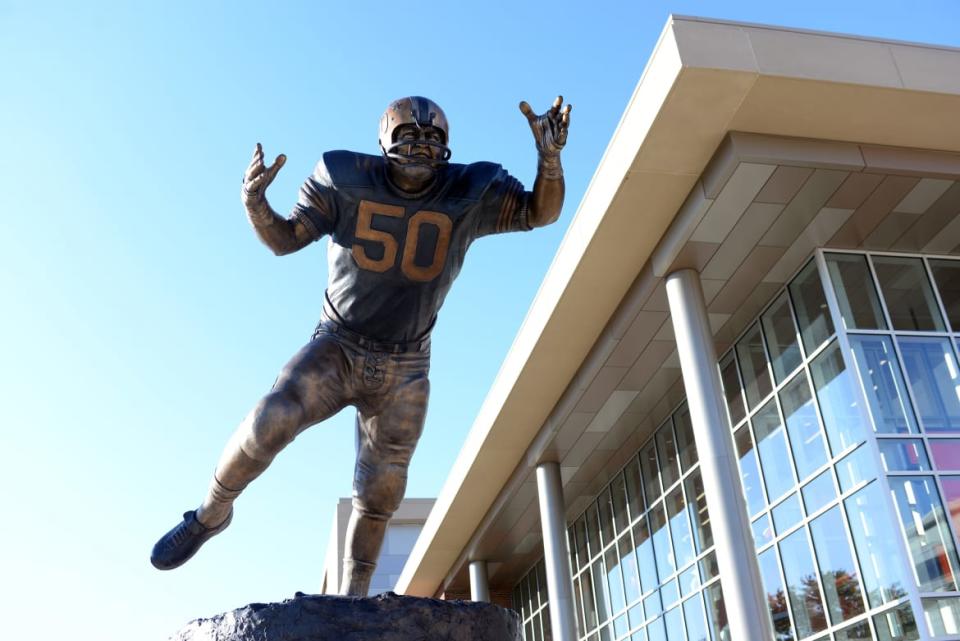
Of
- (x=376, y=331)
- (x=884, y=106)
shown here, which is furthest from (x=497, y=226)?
(x=884, y=106)

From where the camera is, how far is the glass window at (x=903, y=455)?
10.9 m

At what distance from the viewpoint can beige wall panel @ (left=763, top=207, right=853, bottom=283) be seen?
1195 cm

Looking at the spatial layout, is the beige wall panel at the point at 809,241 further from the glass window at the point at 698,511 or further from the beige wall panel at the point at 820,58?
the glass window at the point at 698,511

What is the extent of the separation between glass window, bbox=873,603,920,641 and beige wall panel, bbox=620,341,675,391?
5284mm

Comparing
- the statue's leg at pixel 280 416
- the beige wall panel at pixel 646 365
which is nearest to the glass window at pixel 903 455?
the beige wall panel at pixel 646 365

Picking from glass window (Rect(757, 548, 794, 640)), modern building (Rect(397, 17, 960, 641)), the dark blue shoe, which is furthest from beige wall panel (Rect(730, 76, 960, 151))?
the dark blue shoe

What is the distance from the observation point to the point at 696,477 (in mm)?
15664

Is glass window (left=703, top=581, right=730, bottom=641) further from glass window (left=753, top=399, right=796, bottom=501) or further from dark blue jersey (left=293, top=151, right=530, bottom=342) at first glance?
dark blue jersey (left=293, top=151, right=530, bottom=342)

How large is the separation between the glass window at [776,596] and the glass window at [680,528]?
244cm

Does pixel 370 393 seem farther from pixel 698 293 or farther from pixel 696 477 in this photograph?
pixel 696 477

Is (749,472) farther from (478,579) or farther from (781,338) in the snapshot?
(478,579)

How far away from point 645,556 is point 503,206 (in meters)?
14.2

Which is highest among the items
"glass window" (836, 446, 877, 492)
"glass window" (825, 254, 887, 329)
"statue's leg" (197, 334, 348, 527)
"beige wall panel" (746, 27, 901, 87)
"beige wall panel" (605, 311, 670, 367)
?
"beige wall panel" (746, 27, 901, 87)

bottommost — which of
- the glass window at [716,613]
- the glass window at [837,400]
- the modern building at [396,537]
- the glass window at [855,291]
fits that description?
the glass window at [716,613]
